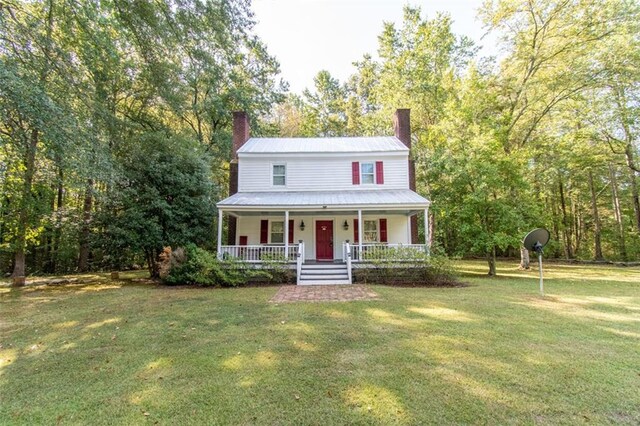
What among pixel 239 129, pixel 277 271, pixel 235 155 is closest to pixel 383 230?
pixel 277 271

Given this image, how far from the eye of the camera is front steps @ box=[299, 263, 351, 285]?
1123 centimetres

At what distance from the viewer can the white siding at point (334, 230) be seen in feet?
47.4

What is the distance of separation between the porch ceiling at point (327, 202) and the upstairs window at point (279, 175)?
2.72 feet

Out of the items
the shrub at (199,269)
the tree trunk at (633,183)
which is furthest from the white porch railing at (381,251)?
the tree trunk at (633,183)

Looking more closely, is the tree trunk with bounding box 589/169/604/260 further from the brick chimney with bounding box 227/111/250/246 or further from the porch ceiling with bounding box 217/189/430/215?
the brick chimney with bounding box 227/111/250/246

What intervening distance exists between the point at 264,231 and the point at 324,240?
2983 mm

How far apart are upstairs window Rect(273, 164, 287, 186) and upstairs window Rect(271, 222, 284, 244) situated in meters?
2.07

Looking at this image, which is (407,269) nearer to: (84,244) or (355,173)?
(355,173)

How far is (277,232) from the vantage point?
14.6 m

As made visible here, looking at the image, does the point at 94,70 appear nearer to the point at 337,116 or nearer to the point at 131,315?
the point at 131,315

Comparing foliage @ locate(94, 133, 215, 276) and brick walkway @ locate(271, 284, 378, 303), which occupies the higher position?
foliage @ locate(94, 133, 215, 276)

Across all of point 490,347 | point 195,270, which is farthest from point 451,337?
point 195,270

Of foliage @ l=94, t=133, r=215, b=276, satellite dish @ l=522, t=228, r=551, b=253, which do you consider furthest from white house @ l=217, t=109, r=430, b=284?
satellite dish @ l=522, t=228, r=551, b=253

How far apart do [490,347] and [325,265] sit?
26.5 ft
